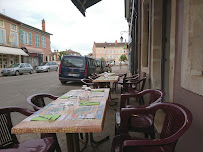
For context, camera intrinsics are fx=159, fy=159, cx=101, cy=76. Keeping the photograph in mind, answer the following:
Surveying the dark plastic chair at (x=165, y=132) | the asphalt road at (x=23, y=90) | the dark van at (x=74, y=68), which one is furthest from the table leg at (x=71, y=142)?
the dark van at (x=74, y=68)

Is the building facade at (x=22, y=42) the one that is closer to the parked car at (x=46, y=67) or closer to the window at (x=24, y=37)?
the window at (x=24, y=37)

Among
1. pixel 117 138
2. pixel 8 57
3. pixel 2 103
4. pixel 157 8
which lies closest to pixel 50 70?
pixel 8 57

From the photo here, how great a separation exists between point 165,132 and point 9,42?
978 inches

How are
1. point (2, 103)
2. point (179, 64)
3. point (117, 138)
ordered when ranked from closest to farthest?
point (117, 138) < point (179, 64) < point (2, 103)

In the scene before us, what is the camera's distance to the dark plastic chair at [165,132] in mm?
1360

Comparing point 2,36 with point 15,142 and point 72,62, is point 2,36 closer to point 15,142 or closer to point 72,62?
point 72,62

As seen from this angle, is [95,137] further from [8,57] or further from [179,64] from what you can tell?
[8,57]

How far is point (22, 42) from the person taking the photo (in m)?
24.8

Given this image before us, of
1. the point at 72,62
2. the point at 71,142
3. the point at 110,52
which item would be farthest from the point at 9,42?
the point at 110,52

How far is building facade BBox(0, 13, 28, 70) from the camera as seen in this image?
20703mm

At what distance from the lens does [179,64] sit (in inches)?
84.7

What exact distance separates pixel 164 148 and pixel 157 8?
3.40 meters

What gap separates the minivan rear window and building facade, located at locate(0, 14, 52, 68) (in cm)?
1423

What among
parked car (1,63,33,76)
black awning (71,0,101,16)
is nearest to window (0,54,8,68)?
parked car (1,63,33,76)
